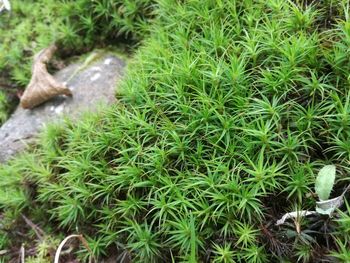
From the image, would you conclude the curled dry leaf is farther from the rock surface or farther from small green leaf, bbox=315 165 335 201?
small green leaf, bbox=315 165 335 201

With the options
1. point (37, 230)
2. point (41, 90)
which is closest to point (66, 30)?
point (41, 90)

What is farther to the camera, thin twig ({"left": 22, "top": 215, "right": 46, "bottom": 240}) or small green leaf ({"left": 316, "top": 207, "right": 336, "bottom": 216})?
thin twig ({"left": 22, "top": 215, "right": 46, "bottom": 240})

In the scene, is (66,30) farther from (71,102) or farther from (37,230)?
(37,230)

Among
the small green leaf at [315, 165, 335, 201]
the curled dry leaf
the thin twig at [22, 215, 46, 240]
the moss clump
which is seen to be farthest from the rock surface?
the small green leaf at [315, 165, 335, 201]

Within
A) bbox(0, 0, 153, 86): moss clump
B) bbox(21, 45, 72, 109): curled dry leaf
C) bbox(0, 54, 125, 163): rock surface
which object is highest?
bbox(0, 0, 153, 86): moss clump

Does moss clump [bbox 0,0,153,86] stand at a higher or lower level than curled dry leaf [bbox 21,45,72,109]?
higher

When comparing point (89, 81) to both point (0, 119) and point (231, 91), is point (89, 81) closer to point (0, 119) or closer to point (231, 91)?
point (0, 119)
